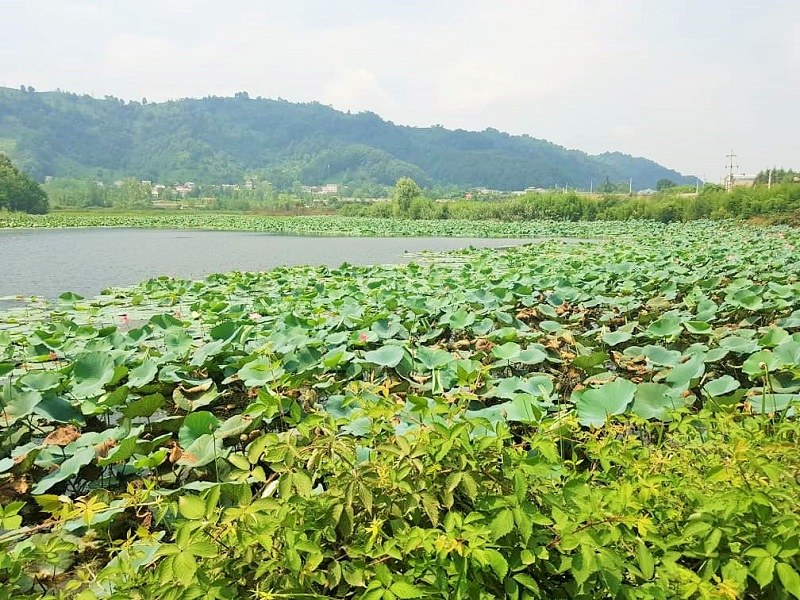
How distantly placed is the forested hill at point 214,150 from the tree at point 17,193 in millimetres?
65503

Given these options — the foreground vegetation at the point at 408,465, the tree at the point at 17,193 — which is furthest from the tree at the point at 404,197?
the foreground vegetation at the point at 408,465

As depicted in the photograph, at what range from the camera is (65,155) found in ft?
395

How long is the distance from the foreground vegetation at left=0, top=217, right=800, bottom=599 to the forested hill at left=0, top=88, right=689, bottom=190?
397 ft

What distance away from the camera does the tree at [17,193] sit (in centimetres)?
4506

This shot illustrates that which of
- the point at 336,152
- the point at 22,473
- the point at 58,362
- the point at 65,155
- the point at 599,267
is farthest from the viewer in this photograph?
the point at 336,152

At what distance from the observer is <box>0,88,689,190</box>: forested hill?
404 feet

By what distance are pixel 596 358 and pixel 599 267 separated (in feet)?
17.9

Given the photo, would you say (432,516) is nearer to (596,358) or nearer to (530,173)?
(596,358)

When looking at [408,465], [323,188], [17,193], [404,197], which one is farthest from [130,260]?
[323,188]

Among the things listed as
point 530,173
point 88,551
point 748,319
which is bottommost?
point 88,551

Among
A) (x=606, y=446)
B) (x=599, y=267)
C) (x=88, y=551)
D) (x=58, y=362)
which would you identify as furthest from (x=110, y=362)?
(x=599, y=267)

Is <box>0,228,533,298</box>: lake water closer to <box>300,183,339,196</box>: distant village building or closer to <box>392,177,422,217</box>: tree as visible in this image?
<box>392,177,422,217</box>: tree

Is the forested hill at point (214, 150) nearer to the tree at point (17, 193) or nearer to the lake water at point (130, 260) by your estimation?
the tree at point (17, 193)

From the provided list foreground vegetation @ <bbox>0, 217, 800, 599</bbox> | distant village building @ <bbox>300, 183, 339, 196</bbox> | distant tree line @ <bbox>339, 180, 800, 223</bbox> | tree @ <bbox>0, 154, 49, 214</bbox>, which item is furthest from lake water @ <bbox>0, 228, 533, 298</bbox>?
distant village building @ <bbox>300, 183, 339, 196</bbox>
